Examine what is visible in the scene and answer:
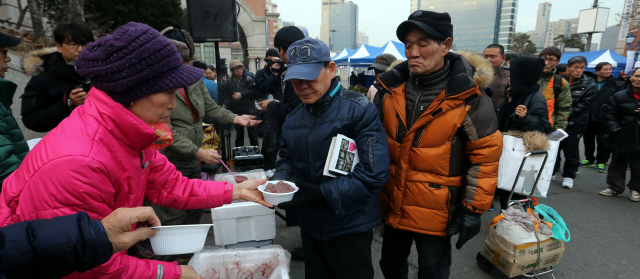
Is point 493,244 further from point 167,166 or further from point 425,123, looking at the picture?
point 167,166

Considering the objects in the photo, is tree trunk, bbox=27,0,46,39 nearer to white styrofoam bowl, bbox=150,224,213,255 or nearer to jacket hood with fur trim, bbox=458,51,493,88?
white styrofoam bowl, bbox=150,224,213,255

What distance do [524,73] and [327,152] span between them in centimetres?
270

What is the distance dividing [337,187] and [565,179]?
5.84 meters

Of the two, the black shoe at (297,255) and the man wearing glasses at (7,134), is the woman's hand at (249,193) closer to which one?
the man wearing glasses at (7,134)

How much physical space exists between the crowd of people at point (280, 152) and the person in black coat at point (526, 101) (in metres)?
0.01

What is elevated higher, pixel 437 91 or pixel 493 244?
pixel 437 91

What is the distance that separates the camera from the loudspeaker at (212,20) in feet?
15.0

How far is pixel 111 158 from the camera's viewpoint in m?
1.13

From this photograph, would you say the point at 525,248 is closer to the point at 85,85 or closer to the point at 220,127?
the point at 85,85

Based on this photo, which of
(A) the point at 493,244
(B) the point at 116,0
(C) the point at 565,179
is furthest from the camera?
(B) the point at 116,0

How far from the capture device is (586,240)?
12.1ft

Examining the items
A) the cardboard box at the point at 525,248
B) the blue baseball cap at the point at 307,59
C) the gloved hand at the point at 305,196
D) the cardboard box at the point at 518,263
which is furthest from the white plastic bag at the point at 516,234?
the blue baseball cap at the point at 307,59

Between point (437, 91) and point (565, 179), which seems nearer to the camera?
point (437, 91)

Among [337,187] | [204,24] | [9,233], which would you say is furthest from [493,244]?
[204,24]
